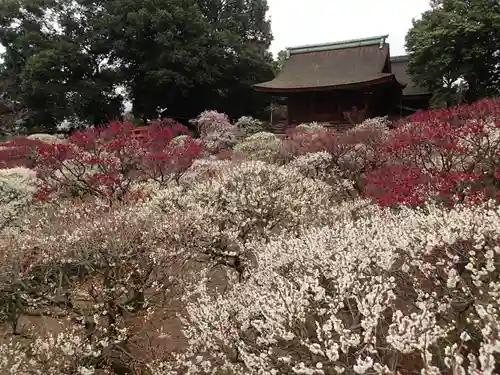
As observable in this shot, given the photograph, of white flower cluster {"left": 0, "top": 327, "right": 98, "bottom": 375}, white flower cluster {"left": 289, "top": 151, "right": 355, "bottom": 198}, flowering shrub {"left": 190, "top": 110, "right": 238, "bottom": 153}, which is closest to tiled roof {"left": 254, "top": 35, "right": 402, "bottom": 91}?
flowering shrub {"left": 190, "top": 110, "right": 238, "bottom": 153}

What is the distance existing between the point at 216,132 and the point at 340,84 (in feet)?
Answer: 23.5

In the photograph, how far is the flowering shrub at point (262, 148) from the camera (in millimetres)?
16409

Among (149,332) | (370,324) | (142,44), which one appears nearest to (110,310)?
(149,332)

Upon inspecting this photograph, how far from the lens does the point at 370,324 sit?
3.52m

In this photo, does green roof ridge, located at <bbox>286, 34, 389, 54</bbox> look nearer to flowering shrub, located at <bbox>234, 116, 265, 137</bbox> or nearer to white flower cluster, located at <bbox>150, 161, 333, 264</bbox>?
flowering shrub, located at <bbox>234, 116, 265, 137</bbox>

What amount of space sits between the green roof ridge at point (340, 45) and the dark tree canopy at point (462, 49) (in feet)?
9.55

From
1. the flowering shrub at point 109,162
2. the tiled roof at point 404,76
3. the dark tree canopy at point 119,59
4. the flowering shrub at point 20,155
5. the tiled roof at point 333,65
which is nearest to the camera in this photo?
the flowering shrub at point 109,162

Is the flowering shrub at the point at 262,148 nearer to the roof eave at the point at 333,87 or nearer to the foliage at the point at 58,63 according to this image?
the roof eave at the point at 333,87

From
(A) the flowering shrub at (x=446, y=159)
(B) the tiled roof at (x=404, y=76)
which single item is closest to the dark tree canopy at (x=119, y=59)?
(B) the tiled roof at (x=404, y=76)

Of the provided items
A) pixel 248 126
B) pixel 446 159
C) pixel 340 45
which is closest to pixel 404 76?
pixel 340 45

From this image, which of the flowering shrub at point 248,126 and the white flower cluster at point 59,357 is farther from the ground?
the flowering shrub at point 248,126

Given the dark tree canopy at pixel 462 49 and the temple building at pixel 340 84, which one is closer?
the dark tree canopy at pixel 462 49

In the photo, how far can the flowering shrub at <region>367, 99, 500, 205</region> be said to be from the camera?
8.37 meters

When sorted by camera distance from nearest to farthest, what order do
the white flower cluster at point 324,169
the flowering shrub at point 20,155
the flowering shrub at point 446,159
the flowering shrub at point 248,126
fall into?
1. the flowering shrub at point 446,159
2. the white flower cluster at point 324,169
3. the flowering shrub at point 20,155
4. the flowering shrub at point 248,126
